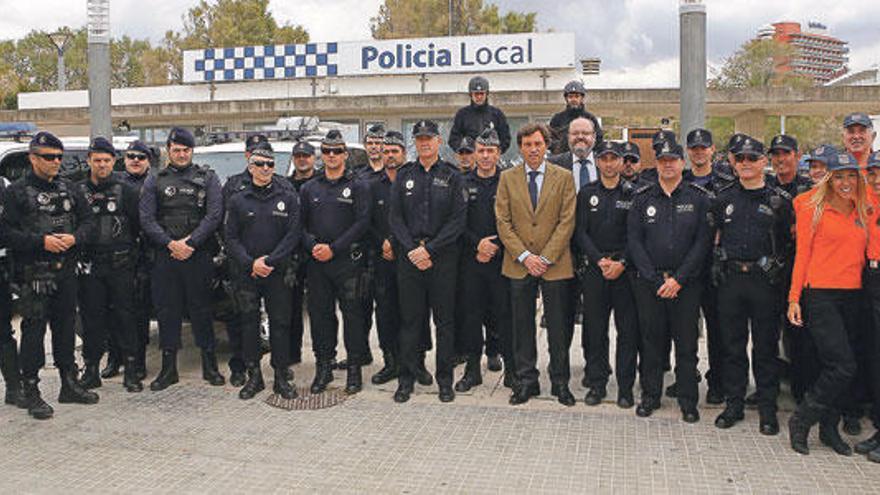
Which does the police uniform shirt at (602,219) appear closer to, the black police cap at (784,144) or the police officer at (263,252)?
the black police cap at (784,144)

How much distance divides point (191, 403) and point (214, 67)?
22574mm

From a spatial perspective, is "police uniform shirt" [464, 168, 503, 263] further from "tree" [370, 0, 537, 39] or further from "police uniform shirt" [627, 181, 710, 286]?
"tree" [370, 0, 537, 39]

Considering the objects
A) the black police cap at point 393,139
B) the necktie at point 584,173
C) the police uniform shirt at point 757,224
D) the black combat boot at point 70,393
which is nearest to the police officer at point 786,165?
the police uniform shirt at point 757,224

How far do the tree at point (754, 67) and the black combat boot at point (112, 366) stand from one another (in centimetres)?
4978

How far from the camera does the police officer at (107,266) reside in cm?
602

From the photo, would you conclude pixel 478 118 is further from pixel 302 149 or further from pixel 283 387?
pixel 283 387

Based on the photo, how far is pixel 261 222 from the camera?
5.93m

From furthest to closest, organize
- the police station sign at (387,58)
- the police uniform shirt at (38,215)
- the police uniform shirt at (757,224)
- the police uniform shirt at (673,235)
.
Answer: the police station sign at (387,58) → the police uniform shirt at (38,215) → the police uniform shirt at (673,235) → the police uniform shirt at (757,224)

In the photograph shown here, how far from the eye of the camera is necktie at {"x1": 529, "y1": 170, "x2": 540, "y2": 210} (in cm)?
568

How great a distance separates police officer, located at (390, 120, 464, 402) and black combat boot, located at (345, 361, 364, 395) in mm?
371

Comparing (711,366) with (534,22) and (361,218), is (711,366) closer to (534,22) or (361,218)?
(361,218)

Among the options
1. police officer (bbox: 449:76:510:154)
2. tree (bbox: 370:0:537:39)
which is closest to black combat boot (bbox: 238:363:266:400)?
police officer (bbox: 449:76:510:154)

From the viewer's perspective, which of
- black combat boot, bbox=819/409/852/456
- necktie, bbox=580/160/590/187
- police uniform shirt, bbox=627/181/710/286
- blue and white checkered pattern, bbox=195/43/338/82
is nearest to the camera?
black combat boot, bbox=819/409/852/456

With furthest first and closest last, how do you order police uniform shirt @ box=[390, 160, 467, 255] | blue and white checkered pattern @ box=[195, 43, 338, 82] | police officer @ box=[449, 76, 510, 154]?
blue and white checkered pattern @ box=[195, 43, 338, 82], police officer @ box=[449, 76, 510, 154], police uniform shirt @ box=[390, 160, 467, 255]
